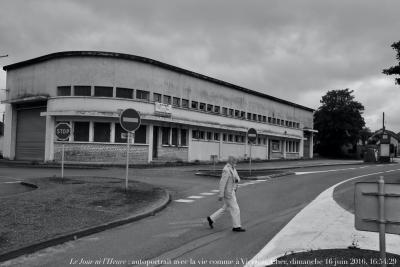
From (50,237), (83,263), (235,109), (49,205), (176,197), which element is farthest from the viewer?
(235,109)

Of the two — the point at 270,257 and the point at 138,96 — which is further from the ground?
the point at 138,96

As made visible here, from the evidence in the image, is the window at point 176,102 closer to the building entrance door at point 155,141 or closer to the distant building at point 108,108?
the distant building at point 108,108

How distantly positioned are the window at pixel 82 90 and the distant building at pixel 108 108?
0.07 metres

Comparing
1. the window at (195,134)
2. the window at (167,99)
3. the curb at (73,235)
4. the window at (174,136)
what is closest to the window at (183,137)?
the window at (174,136)

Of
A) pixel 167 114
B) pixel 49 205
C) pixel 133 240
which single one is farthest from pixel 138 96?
pixel 133 240

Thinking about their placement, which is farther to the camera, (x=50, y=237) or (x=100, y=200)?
(x=100, y=200)

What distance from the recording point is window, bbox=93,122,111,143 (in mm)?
32938

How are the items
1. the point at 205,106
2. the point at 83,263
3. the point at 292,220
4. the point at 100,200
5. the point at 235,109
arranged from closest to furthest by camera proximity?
the point at 83,263
the point at 292,220
the point at 100,200
the point at 205,106
the point at 235,109

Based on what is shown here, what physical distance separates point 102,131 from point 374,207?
29.4m

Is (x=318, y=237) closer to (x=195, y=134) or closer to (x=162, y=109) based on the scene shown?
(x=162, y=109)

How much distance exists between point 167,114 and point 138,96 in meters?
2.93

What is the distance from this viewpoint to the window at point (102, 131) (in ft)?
108

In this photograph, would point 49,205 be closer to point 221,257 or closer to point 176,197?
point 176,197

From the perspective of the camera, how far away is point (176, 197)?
49.5ft
